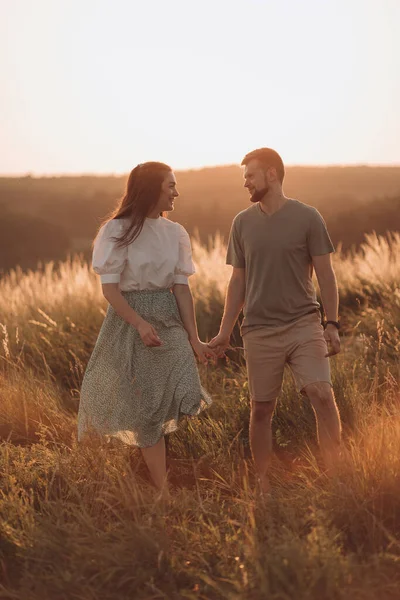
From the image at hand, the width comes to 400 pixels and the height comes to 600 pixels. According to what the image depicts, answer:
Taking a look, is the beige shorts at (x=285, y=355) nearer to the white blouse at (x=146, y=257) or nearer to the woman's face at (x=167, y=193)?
the white blouse at (x=146, y=257)

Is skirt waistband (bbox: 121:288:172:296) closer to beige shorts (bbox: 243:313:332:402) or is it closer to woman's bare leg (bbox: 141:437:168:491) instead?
beige shorts (bbox: 243:313:332:402)

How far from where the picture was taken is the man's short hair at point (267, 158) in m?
4.36

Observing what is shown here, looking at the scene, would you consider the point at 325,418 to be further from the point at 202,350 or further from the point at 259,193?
the point at 259,193

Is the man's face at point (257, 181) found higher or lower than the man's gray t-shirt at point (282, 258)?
higher

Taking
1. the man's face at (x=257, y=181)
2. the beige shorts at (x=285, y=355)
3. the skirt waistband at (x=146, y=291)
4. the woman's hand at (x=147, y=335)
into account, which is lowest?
the beige shorts at (x=285, y=355)

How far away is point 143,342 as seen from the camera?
433 centimetres

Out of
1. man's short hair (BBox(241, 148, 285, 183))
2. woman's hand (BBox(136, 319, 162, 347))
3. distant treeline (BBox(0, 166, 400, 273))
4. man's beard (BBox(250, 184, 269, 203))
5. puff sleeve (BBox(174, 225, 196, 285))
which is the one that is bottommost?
distant treeline (BBox(0, 166, 400, 273))

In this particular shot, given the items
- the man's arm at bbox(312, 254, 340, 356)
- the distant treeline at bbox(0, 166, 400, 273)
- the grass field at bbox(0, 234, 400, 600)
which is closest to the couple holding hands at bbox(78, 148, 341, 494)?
the man's arm at bbox(312, 254, 340, 356)

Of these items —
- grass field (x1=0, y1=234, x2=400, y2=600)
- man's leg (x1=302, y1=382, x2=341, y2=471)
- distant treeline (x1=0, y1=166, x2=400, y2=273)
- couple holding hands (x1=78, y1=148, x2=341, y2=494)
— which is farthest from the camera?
distant treeline (x1=0, y1=166, x2=400, y2=273)

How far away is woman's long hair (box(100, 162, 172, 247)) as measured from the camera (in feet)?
14.3

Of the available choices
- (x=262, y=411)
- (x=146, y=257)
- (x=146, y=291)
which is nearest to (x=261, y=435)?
(x=262, y=411)

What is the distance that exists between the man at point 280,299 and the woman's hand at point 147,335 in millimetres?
478

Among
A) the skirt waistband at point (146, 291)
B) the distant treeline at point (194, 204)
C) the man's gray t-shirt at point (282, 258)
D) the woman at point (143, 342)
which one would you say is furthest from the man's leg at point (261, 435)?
the distant treeline at point (194, 204)

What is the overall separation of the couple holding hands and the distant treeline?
48.5ft
